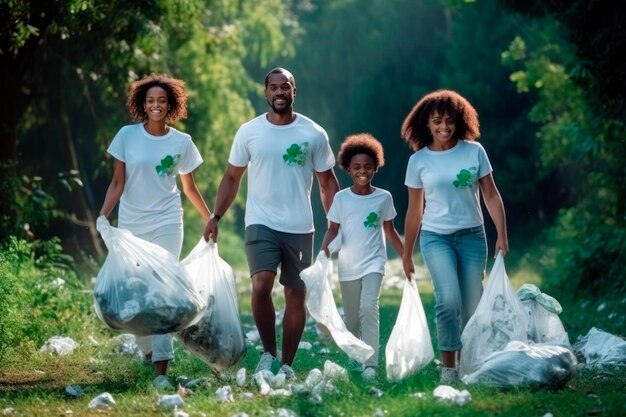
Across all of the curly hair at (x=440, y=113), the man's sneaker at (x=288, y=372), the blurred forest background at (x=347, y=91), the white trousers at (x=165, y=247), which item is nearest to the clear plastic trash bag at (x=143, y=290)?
the white trousers at (x=165, y=247)

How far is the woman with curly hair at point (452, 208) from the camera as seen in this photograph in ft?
26.4

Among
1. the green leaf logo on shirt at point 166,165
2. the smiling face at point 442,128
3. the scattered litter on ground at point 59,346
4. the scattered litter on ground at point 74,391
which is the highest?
the smiling face at point 442,128

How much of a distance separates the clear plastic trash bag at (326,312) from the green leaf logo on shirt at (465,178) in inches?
42.0

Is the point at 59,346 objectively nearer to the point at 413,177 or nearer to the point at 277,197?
the point at 277,197

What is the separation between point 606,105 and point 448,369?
6.46 meters

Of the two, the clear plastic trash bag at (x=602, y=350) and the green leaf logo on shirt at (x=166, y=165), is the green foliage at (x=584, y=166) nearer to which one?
the clear plastic trash bag at (x=602, y=350)

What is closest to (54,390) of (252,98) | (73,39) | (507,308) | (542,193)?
(507,308)

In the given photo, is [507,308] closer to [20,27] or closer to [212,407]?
[212,407]

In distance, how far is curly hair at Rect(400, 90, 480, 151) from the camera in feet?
26.6

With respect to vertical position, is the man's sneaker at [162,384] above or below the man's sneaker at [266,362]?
below

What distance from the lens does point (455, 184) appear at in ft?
26.4

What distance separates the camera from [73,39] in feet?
56.3

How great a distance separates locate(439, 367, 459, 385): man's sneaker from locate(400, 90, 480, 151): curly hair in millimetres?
1488

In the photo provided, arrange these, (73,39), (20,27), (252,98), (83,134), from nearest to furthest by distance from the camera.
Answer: (20,27), (73,39), (83,134), (252,98)
